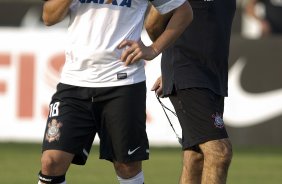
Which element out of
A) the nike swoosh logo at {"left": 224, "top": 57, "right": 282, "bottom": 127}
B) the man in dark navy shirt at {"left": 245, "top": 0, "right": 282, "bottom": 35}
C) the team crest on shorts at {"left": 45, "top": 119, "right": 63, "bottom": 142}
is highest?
the team crest on shorts at {"left": 45, "top": 119, "right": 63, "bottom": 142}

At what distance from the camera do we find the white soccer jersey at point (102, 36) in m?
7.70

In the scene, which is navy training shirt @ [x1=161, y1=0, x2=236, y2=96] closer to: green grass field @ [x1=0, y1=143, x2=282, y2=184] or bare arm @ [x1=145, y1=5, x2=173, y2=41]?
bare arm @ [x1=145, y1=5, x2=173, y2=41]

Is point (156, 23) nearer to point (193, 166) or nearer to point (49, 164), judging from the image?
point (193, 166)

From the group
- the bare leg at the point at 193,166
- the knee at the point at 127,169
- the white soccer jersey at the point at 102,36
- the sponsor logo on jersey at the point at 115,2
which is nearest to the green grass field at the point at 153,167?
the bare leg at the point at 193,166

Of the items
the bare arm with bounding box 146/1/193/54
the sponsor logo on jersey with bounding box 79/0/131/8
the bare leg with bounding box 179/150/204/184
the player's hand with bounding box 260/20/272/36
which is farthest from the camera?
the player's hand with bounding box 260/20/272/36

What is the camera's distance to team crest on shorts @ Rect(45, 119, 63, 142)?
25.4 feet

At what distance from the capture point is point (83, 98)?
7.82 meters

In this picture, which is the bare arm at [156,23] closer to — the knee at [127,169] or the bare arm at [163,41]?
the bare arm at [163,41]

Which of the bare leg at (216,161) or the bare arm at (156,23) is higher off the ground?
the bare arm at (156,23)

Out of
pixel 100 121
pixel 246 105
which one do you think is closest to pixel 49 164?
pixel 100 121

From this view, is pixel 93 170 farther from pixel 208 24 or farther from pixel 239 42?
pixel 208 24

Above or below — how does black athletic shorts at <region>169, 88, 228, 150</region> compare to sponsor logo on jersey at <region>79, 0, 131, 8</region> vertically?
below

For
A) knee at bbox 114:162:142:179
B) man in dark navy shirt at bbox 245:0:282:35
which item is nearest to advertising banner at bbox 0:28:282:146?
man in dark navy shirt at bbox 245:0:282:35

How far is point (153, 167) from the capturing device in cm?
1245
